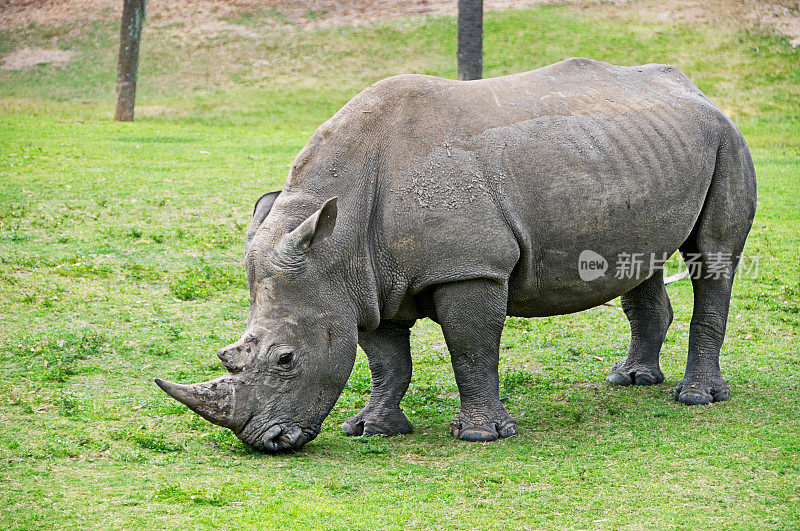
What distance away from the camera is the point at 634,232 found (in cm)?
671

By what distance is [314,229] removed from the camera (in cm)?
580

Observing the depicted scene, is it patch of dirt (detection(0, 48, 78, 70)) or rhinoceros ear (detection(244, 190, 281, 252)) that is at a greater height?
rhinoceros ear (detection(244, 190, 281, 252))

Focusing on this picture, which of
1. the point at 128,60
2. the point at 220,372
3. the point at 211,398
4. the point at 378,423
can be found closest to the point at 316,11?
the point at 128,60

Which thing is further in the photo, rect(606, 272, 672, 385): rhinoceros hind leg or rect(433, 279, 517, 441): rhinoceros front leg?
rect(606, 272, 672, 385): rhinoceros hind leg

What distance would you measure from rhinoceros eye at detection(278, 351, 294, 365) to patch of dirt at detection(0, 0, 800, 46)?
27397 mm

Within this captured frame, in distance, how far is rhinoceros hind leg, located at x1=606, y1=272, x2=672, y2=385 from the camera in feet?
25.8

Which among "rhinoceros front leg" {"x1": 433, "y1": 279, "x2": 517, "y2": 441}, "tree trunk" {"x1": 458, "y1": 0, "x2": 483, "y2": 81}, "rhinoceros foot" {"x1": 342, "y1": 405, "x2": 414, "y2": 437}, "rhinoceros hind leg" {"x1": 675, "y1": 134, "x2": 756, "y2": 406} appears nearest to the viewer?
"rhinoceros front leg" {"x1": 433, "y1": 279, "x2": 517, "y2": 441}

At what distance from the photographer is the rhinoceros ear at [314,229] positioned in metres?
5.77

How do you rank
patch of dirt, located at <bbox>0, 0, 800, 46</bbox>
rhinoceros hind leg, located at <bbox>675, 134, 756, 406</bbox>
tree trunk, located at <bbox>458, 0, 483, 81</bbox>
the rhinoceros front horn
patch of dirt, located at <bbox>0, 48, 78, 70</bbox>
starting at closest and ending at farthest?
the rhinoceros front horn, rhinoceros hind leg, located at <bbox>675, 134, 756, 406</bbox>, tree trunk, located at <bbox>458, 0, 483, 81</bbox>, patch of dirt, located at <bbox>0, 48, 78, 70</bbox>, patch of dirt, located at <bbox>0, 0, 800, 46</bbox>

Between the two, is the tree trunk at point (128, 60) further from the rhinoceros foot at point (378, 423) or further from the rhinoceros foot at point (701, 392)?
the rhinoceros foot at point (701, 392)

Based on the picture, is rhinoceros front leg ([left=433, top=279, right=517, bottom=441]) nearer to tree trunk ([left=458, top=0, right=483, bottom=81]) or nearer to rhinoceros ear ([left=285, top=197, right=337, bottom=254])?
rhinoceros ear ([left=285, top=197, right=337, bottom=254])

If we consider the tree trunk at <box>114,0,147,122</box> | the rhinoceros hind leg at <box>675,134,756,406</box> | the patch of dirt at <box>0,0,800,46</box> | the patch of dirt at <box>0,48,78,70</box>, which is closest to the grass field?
the rhinoceros hind leg at <box>675,134,756,406</box>

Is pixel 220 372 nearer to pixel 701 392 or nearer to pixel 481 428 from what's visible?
pixel 481 428

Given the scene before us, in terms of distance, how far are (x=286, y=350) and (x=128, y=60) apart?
60.1 ft
